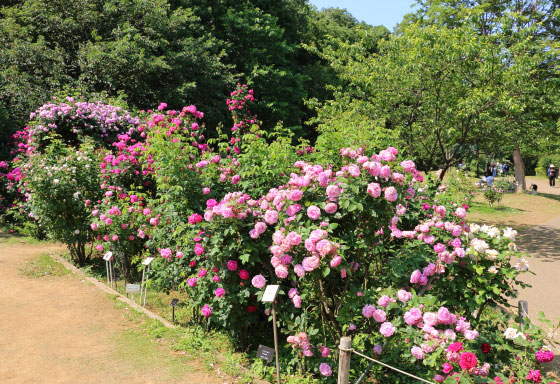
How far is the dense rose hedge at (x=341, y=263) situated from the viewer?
328 cm

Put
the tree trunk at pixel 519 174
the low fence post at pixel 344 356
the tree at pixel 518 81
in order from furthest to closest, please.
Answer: the tree trunk at pixel 519 174, the tree at pixel 518 81, the low fence post at pixel 344 356

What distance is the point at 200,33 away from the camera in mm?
17125

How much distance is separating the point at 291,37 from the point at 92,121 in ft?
44.8

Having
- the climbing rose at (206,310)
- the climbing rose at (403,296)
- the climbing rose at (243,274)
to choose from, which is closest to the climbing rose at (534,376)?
the climbing rose at (403,296)

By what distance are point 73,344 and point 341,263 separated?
3.08 metres

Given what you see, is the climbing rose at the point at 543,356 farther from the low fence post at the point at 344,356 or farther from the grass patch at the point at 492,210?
the grass patch at the point at 492,210

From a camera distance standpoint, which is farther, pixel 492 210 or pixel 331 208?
pixel 492 210

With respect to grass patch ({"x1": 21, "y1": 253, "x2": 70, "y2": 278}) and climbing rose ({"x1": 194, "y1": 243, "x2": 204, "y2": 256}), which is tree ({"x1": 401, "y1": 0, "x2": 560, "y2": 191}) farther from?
grass patch ({"x1": 21, "y1": 253, "x2": 70, "y2": 278})

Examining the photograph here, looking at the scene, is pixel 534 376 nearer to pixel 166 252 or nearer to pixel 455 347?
pixel 455 347

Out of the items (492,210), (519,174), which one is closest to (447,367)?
(492,210)

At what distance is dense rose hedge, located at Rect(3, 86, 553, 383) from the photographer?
10.7ft

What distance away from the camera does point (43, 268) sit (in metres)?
7.60

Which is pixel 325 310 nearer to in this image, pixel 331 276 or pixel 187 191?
pixel 331 276

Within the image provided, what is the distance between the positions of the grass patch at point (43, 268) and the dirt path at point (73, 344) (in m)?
0.60
